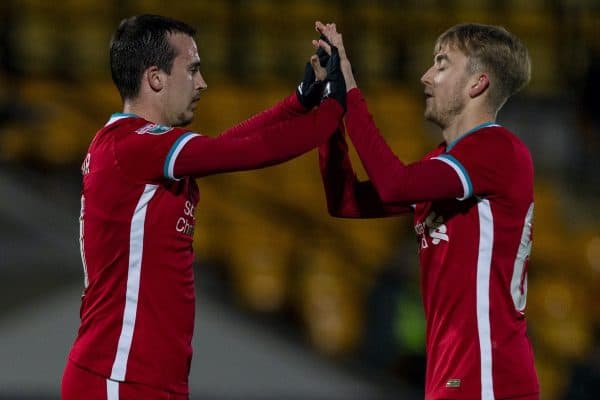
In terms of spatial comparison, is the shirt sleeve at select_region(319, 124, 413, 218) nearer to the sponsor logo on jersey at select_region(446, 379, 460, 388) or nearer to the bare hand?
the bare hand

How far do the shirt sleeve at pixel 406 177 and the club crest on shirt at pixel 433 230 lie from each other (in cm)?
16

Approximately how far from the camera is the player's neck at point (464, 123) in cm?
360

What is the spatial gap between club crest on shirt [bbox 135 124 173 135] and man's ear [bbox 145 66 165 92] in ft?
0.51

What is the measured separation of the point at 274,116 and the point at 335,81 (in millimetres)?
410

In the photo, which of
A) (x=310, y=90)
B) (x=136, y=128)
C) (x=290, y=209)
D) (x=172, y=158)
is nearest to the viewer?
(x=172, y=158)

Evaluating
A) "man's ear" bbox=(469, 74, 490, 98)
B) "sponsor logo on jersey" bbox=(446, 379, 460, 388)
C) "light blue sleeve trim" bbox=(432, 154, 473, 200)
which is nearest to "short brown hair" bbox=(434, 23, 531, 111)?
"man's ear" bbox=(469, 74, 490, 98)

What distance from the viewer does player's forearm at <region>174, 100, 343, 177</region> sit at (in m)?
3.34

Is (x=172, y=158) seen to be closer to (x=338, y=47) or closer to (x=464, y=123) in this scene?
(x=338, y=47)

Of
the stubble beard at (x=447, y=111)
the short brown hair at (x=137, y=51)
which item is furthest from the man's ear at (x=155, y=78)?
the stubble beard at (x=447, y=111)

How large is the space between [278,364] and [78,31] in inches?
149

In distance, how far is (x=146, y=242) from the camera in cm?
337

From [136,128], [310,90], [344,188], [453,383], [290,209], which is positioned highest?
[310,90]

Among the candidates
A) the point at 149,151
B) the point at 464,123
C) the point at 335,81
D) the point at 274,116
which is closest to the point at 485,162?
the point at 464,123

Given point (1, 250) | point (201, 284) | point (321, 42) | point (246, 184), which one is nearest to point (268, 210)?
point (246, 184)
